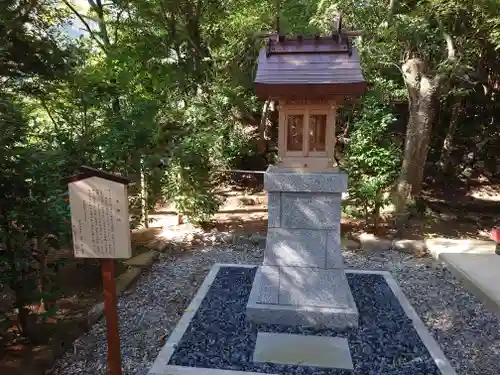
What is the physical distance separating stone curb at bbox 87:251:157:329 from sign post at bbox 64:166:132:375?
1608mm

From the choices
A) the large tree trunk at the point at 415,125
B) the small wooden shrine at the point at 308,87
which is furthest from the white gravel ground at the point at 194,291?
the small wooden shrine at the point at 308,87

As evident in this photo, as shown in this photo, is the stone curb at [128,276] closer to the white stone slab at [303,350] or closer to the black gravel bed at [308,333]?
the black gravel bed at [308,333]

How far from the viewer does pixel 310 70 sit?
3.50 m

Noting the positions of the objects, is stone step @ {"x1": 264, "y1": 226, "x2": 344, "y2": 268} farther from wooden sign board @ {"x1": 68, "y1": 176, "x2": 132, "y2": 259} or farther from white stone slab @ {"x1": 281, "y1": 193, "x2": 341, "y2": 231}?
wooden sign board @ {"x1": 68, "y1": 176, "x2": 132, "y2": 259}

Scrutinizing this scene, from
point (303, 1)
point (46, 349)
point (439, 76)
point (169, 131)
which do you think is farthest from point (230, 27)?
point (46, 349)

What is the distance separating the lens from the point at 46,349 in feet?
11.1

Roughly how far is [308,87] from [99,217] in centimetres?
210

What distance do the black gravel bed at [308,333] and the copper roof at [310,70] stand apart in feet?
7.78

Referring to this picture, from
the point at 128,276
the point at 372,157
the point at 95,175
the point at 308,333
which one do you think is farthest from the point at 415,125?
the point at 95,175

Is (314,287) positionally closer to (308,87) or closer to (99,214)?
(308,87)

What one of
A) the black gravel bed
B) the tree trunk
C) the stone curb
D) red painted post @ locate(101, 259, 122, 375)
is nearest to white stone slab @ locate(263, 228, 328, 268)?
the black gravel bed

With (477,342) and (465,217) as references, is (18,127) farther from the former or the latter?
(465,217)

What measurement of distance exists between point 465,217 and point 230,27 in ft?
22.3

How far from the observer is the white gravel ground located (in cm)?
339
